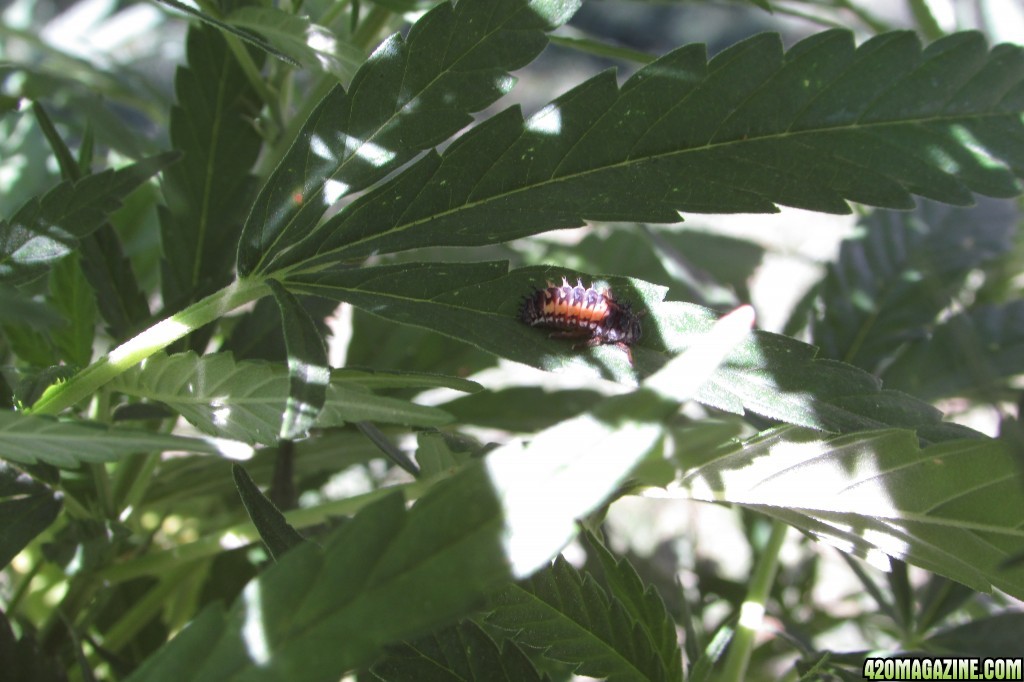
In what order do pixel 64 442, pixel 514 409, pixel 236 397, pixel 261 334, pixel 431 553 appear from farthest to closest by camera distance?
pixel 514 409, pixel 261 334, pixel 236 397, pixel 64 442, pixel 431 553

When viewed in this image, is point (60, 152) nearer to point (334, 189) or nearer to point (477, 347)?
point (334, 189)

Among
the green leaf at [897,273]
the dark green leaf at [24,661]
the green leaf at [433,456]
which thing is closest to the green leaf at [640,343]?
the green leaf at [433,456]

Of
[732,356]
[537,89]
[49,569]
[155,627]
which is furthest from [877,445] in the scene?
[537,89]

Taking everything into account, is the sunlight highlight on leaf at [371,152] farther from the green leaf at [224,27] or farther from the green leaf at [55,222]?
the green leaf at [55,222]

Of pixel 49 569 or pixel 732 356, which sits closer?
pixel 732 356

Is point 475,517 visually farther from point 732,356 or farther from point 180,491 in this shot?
point 180,491

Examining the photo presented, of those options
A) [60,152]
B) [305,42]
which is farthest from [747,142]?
[60,152]
